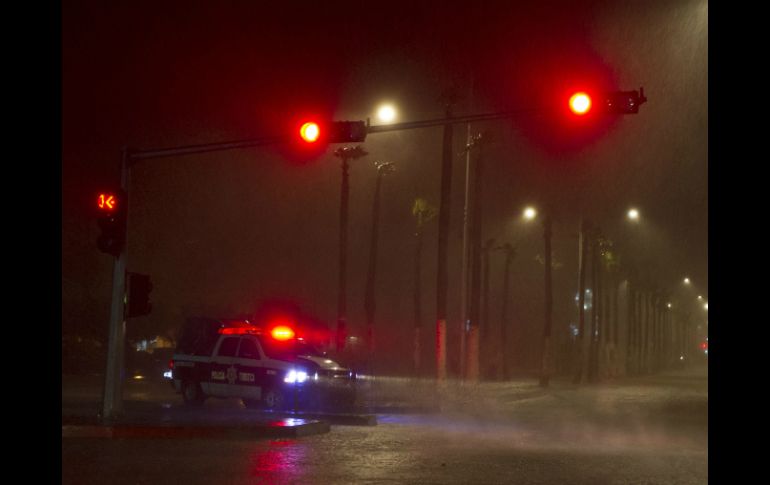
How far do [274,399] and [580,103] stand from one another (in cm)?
1116

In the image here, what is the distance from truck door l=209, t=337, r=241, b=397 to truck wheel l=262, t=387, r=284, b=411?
1.05m

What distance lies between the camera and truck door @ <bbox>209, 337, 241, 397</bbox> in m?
25.0

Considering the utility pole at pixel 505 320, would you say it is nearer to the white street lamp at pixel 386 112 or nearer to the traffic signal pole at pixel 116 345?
the white street lamp at pixel 386 112

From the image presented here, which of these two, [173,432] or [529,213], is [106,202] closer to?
[173,432]

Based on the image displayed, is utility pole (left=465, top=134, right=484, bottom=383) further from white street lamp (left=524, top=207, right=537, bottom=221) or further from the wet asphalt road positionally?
the wet asphalt road

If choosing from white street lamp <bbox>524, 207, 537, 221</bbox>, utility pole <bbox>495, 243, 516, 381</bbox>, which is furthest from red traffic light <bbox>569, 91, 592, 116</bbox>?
utility pole <bbox>495, 243, 516, 381</bbox>

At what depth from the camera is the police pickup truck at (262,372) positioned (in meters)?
24.1

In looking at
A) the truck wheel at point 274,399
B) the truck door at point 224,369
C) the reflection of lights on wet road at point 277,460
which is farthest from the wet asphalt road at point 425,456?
the truck door at point 224,369

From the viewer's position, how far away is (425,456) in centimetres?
1580

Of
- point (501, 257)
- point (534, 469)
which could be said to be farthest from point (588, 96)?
A: point (501, 257)

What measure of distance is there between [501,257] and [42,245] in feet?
312

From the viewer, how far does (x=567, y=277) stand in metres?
119

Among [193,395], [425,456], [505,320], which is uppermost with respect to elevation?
[505,320]

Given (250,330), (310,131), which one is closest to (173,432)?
(310,131)
